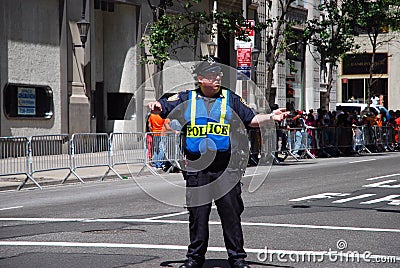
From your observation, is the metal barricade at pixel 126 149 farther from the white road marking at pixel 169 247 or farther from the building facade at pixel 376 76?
the building facade at pixel 376 76

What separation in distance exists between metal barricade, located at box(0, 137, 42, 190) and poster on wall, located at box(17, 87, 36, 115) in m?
7.93

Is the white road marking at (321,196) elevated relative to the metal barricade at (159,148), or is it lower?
lower

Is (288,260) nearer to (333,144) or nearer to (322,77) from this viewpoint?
(333,144)

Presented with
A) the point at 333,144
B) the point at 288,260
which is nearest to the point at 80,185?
the point at 288,260

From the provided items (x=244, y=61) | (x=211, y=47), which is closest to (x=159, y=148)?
(x=244, y=61)

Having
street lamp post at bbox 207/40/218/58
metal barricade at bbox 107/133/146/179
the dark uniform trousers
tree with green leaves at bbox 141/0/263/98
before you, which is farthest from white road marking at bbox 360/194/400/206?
street lamp post at bbox 207/40/218/58

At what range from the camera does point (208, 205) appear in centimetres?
810

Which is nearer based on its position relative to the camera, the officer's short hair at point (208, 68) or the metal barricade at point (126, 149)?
the officer's short hair at point (208, 68)

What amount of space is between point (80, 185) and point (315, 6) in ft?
101

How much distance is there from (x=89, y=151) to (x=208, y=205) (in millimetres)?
13191

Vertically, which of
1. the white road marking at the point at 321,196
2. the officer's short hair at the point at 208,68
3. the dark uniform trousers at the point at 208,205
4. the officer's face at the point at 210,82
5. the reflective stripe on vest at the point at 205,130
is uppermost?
the officer's short hair at the point at 208,68

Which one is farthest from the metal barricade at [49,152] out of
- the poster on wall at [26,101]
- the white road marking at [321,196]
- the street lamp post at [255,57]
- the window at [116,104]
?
the street lamp post at [255,57]

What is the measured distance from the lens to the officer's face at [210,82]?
26.7ft

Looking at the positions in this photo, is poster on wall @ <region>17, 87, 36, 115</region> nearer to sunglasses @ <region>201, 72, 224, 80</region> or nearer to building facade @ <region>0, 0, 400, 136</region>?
building facade @ <region>0, 0, 400, 136</region>
